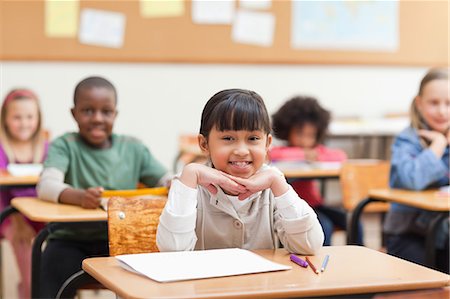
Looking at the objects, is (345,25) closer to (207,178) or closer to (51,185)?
(51,185)

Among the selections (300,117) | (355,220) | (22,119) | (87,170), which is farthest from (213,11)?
(87,170)

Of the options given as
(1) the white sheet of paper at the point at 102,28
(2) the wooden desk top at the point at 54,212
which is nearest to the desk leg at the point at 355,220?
(2) the wooden desk top at the point at 54,212

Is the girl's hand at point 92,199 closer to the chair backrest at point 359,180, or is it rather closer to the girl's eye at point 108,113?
the girl's eye at point 108,113

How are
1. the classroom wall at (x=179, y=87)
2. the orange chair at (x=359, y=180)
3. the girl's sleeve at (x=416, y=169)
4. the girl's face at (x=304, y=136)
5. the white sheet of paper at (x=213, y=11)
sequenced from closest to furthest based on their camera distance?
1. the girl's sleeve at (x=416, y=169)
2. the orange chair at (x=359, y=180)
3. the girl's face at (x=304, y=136)
4. the classroom wall at (x=179, y=87)
5. the white sheet of paper at (x=213, y=11)

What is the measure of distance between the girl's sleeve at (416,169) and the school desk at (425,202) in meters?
0.04

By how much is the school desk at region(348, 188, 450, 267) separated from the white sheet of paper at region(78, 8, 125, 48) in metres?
3.52

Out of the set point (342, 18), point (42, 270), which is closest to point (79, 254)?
point (42, 270)

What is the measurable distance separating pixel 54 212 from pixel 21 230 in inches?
45.6

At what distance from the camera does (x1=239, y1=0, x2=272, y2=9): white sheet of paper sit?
21.9 feet

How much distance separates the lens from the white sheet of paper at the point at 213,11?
21.3ft

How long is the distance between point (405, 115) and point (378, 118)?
25 centimetres

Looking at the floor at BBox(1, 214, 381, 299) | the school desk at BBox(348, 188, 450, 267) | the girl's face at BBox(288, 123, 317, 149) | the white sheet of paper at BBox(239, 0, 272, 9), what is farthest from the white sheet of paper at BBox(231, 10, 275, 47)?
the school desk at BBox(348, 188, 450, 267)

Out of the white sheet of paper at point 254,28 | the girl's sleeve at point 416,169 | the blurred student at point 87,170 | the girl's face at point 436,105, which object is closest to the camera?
the blurred student at point 87,170

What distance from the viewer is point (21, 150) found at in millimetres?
4090
